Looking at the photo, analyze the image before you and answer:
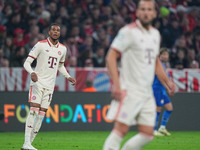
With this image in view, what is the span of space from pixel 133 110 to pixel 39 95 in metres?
4.00

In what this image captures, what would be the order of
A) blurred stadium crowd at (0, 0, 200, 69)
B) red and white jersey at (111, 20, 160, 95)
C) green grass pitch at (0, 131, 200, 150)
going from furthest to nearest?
blurred stadium crowd at (0, 0, 200, 69) → green grass pitch at (0, 131, 200, 150) → red and white jersey at (111, 20, 160, 95)

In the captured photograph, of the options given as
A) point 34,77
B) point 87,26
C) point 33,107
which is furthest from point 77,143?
point 87,26

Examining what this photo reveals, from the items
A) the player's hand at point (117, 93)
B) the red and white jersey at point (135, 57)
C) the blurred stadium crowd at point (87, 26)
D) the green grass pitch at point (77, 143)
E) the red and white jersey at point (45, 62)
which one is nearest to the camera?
the player's hand at point (117, 93)

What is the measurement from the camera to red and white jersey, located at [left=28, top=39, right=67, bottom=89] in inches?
390

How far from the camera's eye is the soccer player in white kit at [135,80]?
611 cm

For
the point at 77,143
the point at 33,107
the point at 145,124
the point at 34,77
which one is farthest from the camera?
the point at 77,143

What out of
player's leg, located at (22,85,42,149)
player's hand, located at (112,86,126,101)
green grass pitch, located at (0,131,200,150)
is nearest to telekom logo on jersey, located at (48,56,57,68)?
player's leg, located at (22,85,42,149)

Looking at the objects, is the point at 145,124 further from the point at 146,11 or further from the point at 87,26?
the point at 87,26

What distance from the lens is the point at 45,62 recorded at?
32.6 ft

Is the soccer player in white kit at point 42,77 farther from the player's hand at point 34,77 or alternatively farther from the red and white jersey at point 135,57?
the red and white jersey at point 135,57

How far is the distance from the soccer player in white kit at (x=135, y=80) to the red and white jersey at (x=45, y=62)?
12.6ft

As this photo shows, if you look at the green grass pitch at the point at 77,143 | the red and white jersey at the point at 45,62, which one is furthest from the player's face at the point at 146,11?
the green grass pitch at the point at 77,143

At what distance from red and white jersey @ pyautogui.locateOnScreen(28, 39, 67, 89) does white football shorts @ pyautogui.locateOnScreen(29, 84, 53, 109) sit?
0.08 m

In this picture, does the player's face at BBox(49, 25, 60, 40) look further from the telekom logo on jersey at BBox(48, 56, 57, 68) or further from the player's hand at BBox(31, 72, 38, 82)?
the player's hand at BBox(31, 72, 38, 82)
